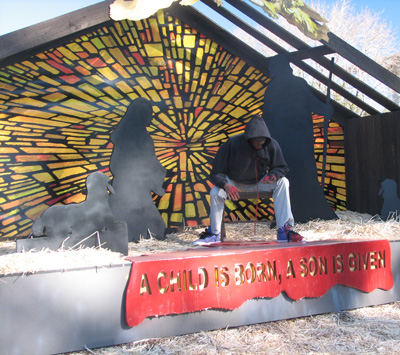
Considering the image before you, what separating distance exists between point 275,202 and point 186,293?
1252 mm

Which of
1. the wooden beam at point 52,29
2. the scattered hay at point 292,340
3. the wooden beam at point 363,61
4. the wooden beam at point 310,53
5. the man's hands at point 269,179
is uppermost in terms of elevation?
the wooden beam at point 52,29

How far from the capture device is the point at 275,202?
3.18 metres

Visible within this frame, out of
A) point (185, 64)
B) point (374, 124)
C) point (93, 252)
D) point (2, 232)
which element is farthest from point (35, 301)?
point (374, 124)

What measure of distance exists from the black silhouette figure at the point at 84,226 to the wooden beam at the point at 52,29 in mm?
1652

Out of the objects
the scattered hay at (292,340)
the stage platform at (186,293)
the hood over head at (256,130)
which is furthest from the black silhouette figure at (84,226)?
the hood over head at (256,130)

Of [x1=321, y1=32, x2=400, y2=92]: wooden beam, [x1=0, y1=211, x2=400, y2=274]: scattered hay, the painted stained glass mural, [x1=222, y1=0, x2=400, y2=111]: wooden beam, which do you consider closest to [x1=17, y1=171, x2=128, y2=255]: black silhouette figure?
[x1=0, y1=211, x2=400, y2=274]: scattered hay

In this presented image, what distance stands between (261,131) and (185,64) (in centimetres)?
175

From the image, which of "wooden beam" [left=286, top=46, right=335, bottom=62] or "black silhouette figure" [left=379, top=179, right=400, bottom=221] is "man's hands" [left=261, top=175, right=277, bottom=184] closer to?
"black silhouette figure" [left=379, top=179, right=400, bottom=221]

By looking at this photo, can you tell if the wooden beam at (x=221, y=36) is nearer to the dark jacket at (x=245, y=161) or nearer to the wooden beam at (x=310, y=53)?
the wooden beam at (x=310, y=53)

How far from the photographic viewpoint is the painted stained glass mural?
13.1 feet

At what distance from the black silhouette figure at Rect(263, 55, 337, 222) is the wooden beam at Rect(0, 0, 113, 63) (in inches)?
70.7

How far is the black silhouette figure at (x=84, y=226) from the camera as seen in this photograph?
95.5 inches

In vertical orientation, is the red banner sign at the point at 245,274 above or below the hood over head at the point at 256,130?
below

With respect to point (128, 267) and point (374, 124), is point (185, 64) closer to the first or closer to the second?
point (374, 124)
